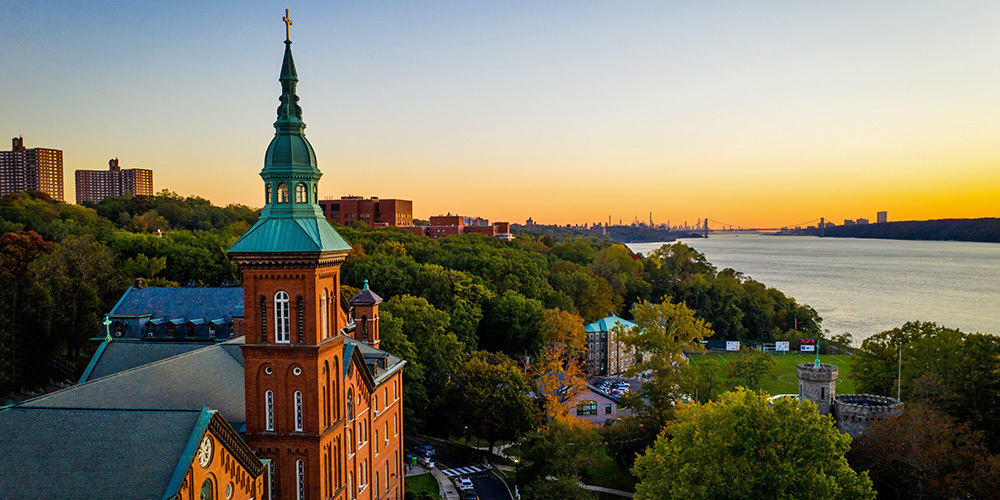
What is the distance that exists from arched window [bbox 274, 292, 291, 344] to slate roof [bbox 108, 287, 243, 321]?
24775 millimetres

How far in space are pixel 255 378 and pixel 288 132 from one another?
363 inches

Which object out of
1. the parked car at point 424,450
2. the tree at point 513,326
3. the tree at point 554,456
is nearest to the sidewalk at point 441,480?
the parked car at point 424,450

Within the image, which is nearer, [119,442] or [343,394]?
[119,442]

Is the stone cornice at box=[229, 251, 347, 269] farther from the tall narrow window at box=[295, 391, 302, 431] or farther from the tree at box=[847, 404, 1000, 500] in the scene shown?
the tree at box=[847, 404, 1000, 500]

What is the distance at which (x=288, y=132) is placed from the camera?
22.9 m

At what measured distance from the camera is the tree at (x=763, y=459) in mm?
23438

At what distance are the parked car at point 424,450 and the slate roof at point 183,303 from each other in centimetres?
1682

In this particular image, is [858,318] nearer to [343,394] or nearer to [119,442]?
[343,394]

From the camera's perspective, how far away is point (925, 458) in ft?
104

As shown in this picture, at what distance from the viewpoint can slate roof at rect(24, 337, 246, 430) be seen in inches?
809

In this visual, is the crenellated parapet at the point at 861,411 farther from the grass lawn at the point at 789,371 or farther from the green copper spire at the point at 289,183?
the green copper spire at the point at 289,183

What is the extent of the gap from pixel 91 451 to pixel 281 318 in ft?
23.1

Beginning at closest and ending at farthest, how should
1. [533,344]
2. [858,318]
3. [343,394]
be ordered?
[343,394], [533,344], [858,318]

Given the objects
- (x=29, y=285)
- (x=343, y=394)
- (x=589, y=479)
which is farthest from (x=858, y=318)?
(x=29, y=285)
